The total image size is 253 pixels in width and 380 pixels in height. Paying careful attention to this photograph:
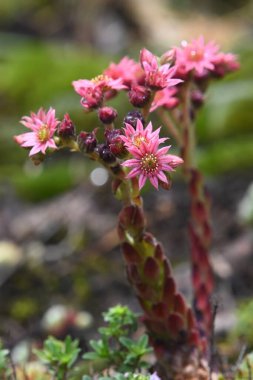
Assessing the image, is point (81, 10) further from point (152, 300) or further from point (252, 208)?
point (152, 300)

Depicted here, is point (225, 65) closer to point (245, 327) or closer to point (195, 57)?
point (195, 57)

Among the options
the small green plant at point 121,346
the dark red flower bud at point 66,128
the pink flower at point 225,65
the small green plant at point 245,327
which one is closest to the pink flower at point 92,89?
the dark red flower bud at point 66,128

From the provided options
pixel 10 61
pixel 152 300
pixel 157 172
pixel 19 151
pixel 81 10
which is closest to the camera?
pixel 157 172

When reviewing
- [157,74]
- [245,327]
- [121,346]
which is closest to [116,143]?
[157,74]

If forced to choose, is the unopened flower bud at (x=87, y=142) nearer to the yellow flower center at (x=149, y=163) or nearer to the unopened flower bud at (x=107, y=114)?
the unopened flower bud at (x=107, y=114)

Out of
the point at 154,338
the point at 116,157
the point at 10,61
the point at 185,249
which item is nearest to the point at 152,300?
the point at 154,338

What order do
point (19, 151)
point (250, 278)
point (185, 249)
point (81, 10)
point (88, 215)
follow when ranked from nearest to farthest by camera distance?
point (250, 278)
point (185, 249)
point (88, 215)
point (19, 151)
point (81, 10)
